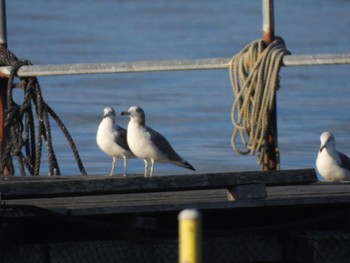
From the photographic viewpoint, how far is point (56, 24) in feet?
128

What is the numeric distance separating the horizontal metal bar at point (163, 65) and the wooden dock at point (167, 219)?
1743 millimetres

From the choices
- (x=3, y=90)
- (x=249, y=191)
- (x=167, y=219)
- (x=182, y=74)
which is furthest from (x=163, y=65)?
(x=182, y=74)

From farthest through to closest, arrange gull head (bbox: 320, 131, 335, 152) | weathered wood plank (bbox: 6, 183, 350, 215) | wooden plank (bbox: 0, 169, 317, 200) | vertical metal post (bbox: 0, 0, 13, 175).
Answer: vertical metal post (bbox: 0, 0, 13, 175)
gull head (bbox: 320, 131, 335, 152)
weathered wood plank (bbox: 6, 183, 350, 215)
wooden plank (bbox: 0, 169, 317, 200)

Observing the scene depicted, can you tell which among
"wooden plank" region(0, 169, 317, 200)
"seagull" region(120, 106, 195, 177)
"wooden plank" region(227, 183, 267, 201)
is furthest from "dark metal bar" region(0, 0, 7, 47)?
"wooden plank" region(227, 183, 267, 201)

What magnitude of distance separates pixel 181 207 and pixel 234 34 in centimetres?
2733

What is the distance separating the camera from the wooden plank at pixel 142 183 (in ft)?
25.5

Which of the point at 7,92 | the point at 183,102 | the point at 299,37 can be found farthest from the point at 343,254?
the point at 299,37

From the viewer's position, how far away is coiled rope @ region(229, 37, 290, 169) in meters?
10.5

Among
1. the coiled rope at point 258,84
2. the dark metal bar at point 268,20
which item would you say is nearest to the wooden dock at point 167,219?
the coiled rope at point 258,84

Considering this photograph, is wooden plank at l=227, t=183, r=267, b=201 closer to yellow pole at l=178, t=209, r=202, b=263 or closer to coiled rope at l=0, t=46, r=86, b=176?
yellow pole at l=178, t=209, r=202, b=263

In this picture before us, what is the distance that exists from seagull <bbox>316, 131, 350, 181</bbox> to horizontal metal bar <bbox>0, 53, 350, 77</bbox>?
0.87 m

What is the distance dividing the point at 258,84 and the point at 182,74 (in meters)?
16.9

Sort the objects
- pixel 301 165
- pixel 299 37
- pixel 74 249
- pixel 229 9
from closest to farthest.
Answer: pixel 74 249 → pixel 301 165 → pixel 299 37 → pixel 229 9

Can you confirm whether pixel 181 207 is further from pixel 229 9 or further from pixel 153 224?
pixel 229 9
